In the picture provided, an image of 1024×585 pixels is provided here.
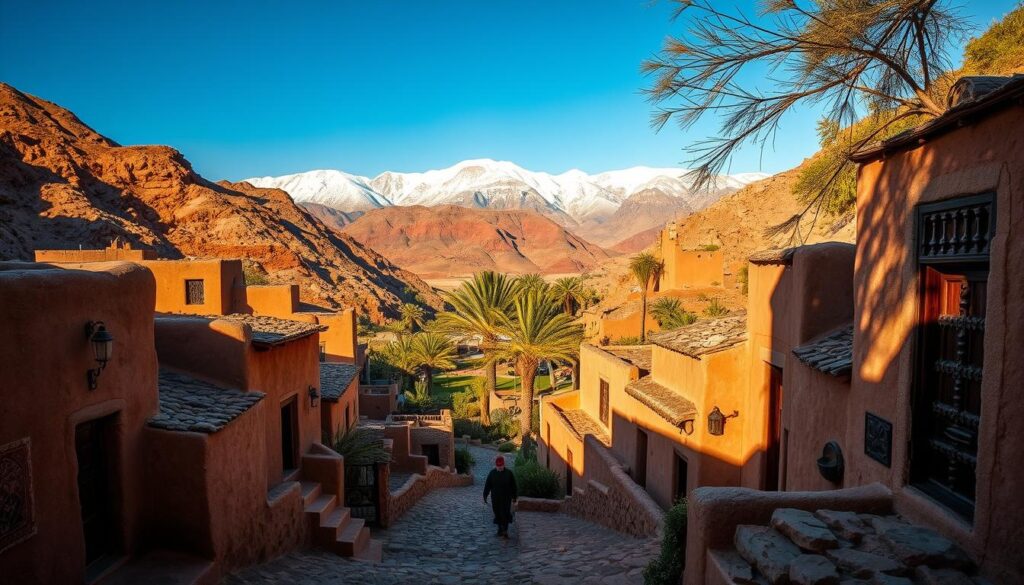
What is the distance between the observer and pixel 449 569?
29.2 ft

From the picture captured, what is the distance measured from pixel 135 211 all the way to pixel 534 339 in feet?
156

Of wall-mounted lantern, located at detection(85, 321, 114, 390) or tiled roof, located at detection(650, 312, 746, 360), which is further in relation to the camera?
tiled roof, located at detection(650, 312, 746, 360)

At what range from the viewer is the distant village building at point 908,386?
356cm

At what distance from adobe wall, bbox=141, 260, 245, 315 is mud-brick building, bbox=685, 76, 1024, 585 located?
21146 mm

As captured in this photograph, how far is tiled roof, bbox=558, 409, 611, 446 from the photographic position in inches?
595

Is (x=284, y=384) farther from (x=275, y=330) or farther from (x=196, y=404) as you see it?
(x=196, y=404)

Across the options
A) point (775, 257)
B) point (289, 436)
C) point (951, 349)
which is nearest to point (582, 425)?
point (289, 436)

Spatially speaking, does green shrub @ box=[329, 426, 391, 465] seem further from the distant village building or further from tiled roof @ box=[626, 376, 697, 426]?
the distant village building

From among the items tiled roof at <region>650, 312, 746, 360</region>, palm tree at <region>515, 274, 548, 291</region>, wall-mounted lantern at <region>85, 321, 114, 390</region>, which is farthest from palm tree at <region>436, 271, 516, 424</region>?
wall-mounted lantern at <region>85, 321, 114, 390</region>

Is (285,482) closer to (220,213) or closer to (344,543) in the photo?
(344,543)

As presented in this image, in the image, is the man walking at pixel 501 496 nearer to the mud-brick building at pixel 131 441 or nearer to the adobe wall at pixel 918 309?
the mud-brick building at pixel 131 441

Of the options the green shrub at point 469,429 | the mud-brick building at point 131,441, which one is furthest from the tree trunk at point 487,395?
the mud-brick building at point 131,441

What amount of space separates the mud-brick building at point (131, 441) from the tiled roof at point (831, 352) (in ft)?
20.6

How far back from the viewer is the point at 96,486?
592 centimetres
